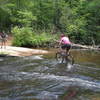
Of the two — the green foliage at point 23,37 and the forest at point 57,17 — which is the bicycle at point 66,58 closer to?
the green foliage at point 23,37

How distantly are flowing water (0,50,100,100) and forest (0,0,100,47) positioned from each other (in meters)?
15.3

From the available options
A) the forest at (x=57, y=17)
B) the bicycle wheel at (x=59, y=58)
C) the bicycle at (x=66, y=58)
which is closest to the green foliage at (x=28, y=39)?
the forest at (x=57, y=17)

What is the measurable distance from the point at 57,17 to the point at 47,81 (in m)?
26.6

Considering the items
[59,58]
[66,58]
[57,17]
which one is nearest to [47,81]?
[66,58]

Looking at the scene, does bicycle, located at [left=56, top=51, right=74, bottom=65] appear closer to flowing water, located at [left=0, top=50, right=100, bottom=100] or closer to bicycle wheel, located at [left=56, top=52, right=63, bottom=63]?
bicycle wheel, located at [left=56, top=52, right=63, bottom=63]

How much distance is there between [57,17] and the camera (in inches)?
1570

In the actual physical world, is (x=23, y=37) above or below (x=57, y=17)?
below

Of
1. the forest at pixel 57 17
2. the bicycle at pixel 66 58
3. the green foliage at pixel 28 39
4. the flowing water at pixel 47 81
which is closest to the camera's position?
the flowing water at pixel 47 81

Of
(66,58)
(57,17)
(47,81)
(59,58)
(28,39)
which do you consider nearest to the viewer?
(47,81)

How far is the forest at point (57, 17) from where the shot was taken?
3688 centimetres

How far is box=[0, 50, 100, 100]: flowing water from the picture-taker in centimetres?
1129

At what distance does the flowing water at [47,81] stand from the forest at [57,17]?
15.3m

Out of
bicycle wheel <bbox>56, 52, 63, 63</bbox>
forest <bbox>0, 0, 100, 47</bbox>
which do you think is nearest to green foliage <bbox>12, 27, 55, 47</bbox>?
forest <bbox>0, 0, 100, 47</bbox>

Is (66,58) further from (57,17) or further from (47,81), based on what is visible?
(57,17)
